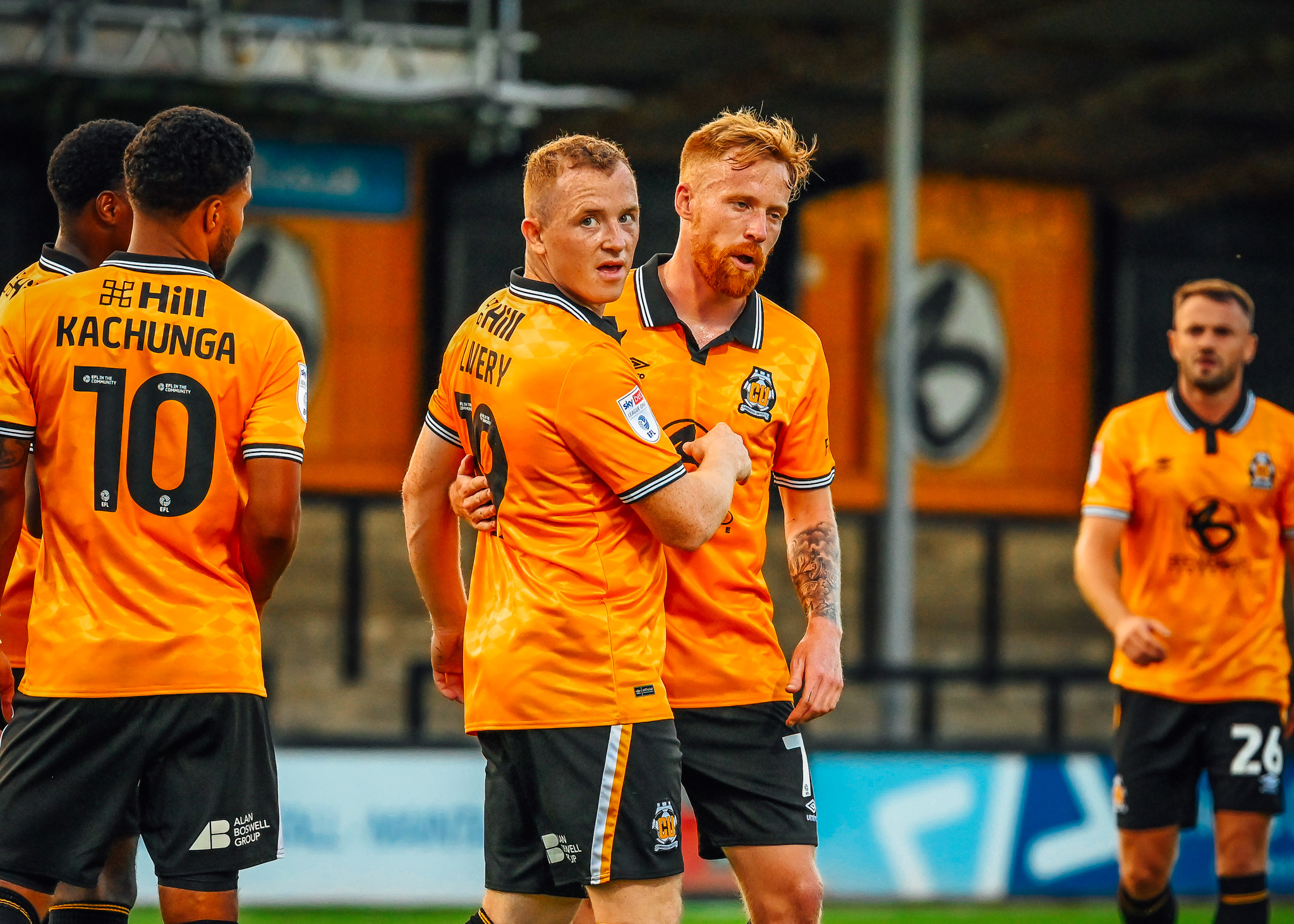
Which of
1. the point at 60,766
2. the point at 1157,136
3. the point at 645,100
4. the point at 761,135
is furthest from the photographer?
the point at 1157,136

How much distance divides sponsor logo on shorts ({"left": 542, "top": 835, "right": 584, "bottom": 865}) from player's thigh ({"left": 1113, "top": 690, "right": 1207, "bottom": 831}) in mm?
2971

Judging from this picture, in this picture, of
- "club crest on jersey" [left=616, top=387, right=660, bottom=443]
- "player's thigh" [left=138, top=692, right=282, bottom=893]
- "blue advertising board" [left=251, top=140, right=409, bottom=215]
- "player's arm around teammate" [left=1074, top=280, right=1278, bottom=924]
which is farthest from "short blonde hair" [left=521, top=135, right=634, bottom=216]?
"blue advertising board" [left=251, top=140, right=409, bottom=215]

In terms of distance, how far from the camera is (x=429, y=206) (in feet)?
51.2

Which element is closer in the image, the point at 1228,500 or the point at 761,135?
the point at 761,135

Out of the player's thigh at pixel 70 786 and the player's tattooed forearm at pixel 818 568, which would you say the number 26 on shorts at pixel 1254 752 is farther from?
the player's thigh at pixel 70 786

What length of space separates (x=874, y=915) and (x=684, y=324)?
5.05m

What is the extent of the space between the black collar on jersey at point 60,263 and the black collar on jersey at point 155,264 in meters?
0.48

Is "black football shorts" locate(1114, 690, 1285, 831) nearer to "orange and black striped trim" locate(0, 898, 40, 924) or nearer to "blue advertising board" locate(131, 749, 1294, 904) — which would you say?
"blue advertising board" locate(131, 749, 1294, 904)

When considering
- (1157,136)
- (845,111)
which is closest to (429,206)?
(845,111)

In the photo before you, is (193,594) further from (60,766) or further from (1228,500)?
(1228,500)

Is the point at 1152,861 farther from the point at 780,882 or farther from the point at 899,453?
the point at 899,453

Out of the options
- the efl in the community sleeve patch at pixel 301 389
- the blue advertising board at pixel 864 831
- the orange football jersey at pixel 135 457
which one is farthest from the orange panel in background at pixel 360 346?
the orange football jersey at pixel 135 457

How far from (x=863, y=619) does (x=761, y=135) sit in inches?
493

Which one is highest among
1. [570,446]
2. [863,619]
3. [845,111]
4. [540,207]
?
[845,111]
